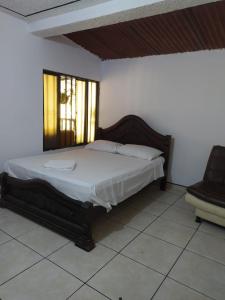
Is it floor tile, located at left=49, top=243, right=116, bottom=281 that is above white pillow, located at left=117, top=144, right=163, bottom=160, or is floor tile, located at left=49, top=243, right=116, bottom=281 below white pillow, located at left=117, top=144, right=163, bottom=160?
below

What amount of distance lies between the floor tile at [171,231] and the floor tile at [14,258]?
123 cm

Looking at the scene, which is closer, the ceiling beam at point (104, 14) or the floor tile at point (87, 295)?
the floor tile at point (87, 295)

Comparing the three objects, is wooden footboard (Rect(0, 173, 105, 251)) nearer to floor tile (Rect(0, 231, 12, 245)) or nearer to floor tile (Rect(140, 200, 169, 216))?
floor tile (Rect(0, 231, 12, 245))

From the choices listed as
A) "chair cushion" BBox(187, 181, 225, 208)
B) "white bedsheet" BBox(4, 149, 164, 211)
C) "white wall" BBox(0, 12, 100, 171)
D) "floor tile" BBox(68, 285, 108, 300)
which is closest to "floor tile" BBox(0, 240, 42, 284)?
"floor tile" BBox(68, 285, 108, 300)

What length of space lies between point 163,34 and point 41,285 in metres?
3.22

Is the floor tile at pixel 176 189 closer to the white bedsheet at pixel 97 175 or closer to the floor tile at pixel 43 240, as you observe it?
the white bedsheet at pixel 97 175

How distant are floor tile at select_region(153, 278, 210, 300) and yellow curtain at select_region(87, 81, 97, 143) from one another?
3303mm

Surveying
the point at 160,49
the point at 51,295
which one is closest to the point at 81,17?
the point at 160,49

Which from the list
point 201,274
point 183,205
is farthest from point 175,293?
point 183,205

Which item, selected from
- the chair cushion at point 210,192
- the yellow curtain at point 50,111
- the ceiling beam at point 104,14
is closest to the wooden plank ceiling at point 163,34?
the ceiling beam at point 104,14

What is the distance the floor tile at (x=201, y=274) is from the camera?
1.76 metres

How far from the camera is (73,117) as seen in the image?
4.21 meters

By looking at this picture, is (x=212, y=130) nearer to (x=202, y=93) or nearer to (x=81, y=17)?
(x=202, y=93)

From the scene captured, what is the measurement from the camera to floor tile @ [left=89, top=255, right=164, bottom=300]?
66.0 inches
